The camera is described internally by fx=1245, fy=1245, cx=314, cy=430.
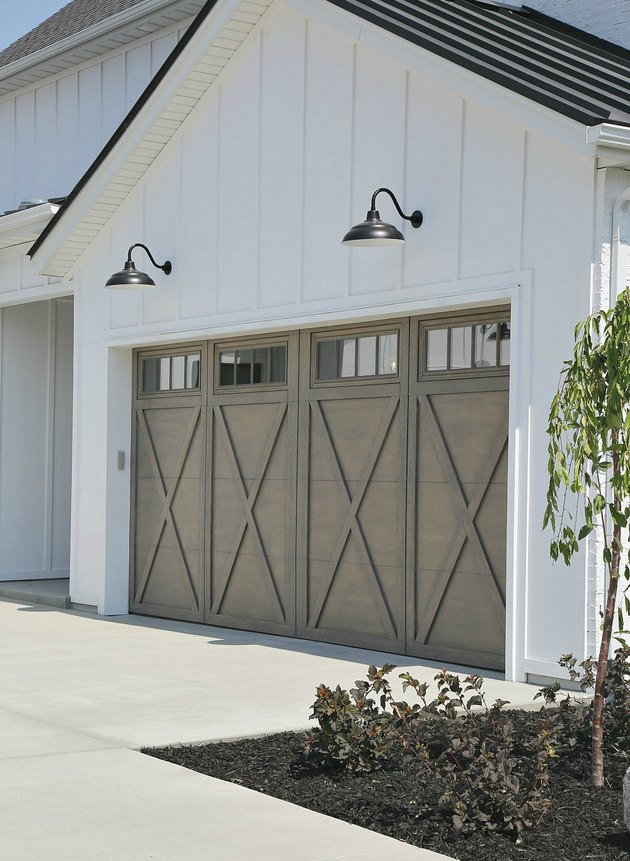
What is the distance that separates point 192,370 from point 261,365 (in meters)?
1.13

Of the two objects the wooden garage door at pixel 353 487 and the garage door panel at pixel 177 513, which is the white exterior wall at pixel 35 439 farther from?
the wooden garage door at pixel 353 487

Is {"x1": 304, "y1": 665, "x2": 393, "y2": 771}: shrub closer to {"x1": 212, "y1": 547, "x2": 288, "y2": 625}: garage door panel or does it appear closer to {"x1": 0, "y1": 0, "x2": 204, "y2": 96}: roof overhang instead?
{"x1": 212, "y1": 547, "x2": 288, "y2": 625}: garage door panel

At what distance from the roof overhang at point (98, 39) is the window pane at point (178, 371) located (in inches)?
192

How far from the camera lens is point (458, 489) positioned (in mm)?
9516

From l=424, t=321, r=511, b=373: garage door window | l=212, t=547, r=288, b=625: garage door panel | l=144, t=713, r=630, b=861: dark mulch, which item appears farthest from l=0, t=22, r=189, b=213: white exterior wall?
l=144, t=713, r=630, b=861: dark mulch

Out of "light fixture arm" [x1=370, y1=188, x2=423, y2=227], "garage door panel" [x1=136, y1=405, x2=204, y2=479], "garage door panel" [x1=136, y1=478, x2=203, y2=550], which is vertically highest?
"light fixture arm" [x1=370, y1=188, x2=423, y2=227]

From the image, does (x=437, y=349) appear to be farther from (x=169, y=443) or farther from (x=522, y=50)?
Result: (x=169, y=443)

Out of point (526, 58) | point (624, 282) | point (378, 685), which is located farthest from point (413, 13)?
point (378, 685)

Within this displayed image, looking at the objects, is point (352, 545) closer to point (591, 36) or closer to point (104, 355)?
point (104, 355)

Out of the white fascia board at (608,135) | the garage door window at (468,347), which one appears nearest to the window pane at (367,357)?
the garage door window at (468,347)

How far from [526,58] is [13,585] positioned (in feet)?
30.0

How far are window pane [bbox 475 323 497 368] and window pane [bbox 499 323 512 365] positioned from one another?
62mm

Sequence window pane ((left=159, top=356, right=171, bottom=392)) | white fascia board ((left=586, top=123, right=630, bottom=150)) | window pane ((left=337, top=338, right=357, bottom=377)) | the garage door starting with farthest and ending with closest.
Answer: window pane ((left=159, top=356, right=171, bottom=392)) → window pane ((left=337, top=338, right=357, bottom=377)) → the garage door → white fascia board ((left=586, top=123, right=630, bottom=150))

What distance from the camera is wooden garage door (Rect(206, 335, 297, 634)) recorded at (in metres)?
11.2
